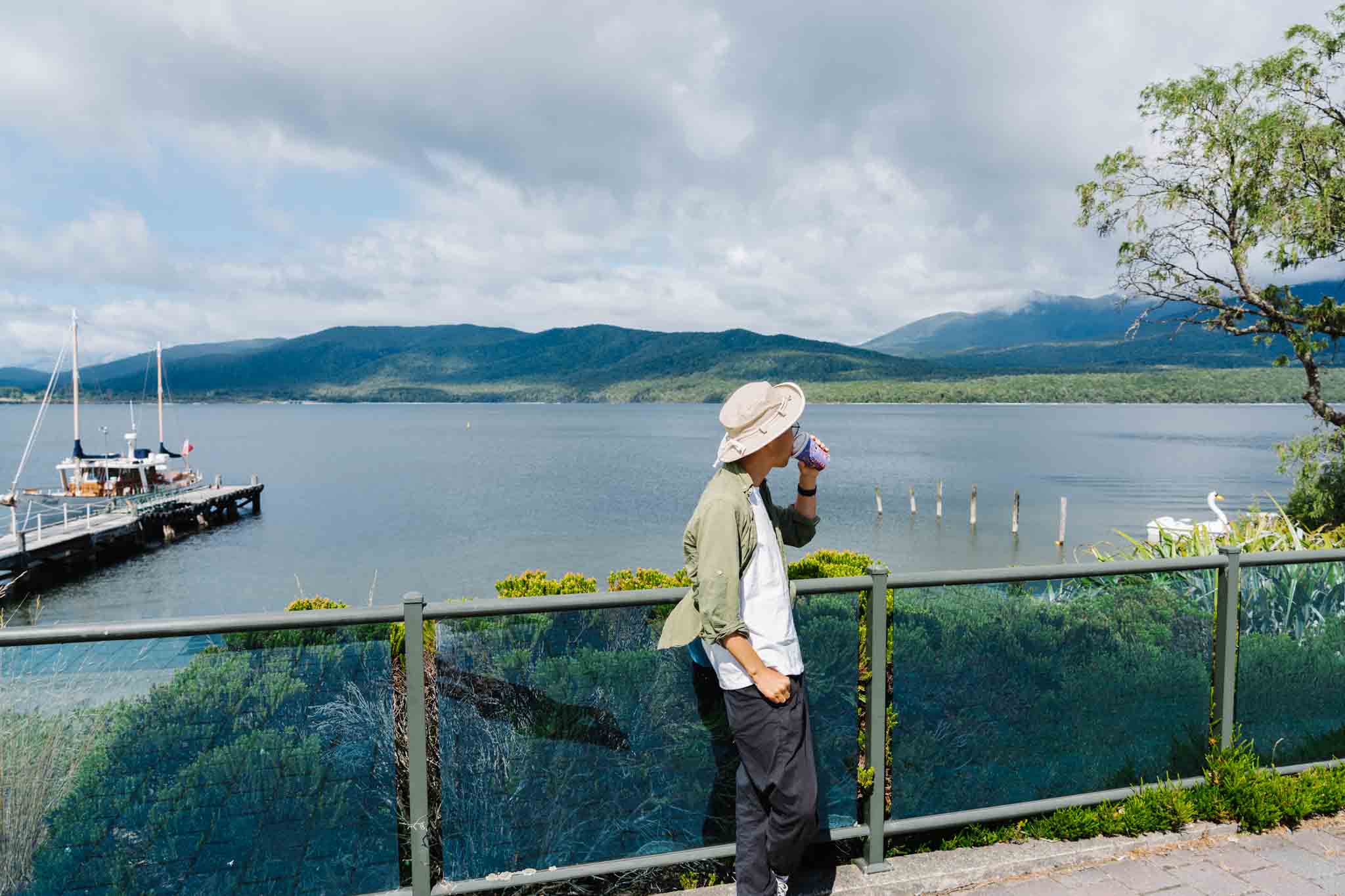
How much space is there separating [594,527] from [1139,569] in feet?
144

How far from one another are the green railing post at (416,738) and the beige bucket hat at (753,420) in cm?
127

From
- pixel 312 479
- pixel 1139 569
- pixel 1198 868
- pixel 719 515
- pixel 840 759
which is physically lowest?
pixel 312 479

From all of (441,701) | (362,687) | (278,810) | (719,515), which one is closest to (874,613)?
(719,515)

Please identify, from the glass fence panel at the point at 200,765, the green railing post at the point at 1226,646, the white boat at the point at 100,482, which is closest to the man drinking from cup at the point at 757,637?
the glass fence panel at the point at 200,765

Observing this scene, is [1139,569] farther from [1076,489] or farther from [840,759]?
[1076,489]

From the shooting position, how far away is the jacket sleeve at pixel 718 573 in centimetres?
309

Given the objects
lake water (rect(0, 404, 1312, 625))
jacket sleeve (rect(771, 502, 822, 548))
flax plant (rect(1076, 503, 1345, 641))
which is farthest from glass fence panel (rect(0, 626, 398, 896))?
lake water (rect(0, 404, 1312, 625))

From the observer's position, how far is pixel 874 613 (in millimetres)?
3918

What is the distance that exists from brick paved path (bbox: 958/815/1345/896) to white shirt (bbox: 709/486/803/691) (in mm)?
1533

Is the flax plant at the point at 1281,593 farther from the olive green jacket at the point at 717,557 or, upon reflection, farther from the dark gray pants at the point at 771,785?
the olive green jacket at the point at 717,557

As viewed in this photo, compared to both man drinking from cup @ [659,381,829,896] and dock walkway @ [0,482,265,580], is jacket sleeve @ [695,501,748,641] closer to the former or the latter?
man drinking from cup @ [659,381,829,896]

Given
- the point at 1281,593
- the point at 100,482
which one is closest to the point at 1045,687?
the point at 1281,593

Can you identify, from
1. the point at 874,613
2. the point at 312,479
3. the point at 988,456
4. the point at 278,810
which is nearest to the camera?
the point at 278,810

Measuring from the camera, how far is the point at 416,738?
3.43 metres
